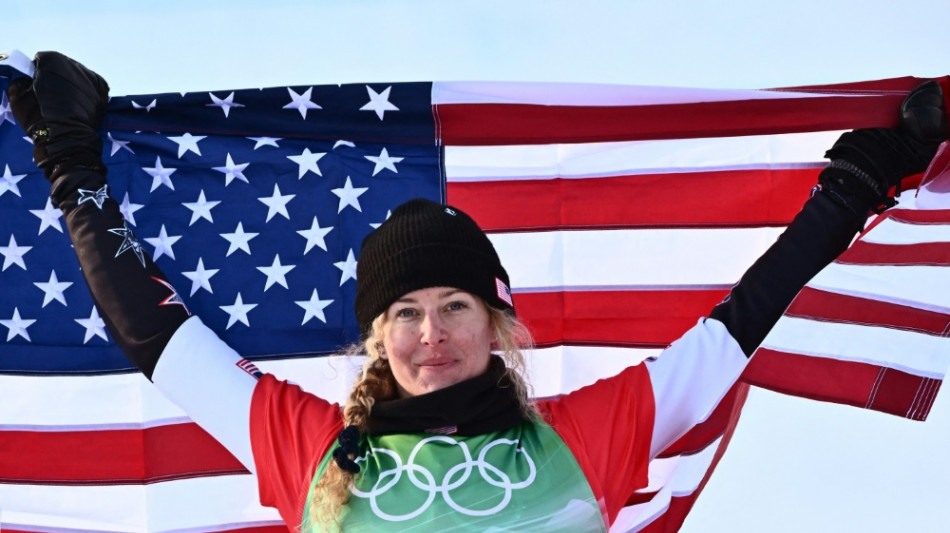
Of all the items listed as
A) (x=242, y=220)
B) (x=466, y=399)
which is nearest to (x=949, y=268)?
(x=466, y=399)

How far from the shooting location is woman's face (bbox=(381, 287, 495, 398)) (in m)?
3.13

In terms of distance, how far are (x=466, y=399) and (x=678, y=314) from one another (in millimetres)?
1321

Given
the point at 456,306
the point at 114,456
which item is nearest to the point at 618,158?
the point at 456,306

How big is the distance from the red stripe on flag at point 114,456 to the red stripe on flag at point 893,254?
2.43 m

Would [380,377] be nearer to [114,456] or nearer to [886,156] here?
[114,456]

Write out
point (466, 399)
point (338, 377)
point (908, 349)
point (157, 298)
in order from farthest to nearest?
point (338, 377) < point (908, 349) < point (157, 298) < point (466, 399)

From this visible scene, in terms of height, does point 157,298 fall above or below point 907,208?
below

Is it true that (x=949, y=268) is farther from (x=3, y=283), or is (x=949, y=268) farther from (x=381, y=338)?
(x=3, y=283)

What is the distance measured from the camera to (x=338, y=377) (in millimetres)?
4016

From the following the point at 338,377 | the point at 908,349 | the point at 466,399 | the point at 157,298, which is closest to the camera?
the point at 466,399

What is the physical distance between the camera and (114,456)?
3953mm

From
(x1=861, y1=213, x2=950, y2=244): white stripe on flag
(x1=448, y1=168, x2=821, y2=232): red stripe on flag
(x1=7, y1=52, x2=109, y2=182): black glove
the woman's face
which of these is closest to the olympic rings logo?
the woman's face

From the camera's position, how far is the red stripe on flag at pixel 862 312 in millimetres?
3789

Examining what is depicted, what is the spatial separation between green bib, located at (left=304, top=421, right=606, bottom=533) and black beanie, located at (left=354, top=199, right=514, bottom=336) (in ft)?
1.41
